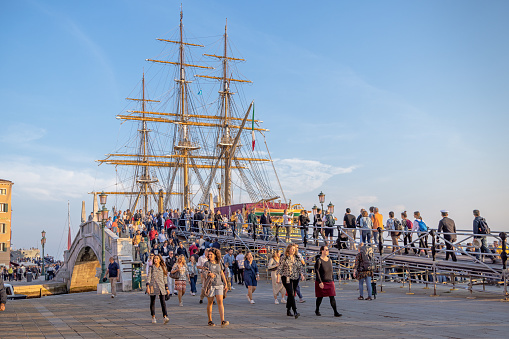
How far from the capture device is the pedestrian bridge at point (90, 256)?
95.1 ft

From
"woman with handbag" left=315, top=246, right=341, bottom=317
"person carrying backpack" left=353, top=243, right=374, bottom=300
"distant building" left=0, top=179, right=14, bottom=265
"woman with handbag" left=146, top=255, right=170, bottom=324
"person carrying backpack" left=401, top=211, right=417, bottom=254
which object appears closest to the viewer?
"woman with handbag" left=146, top=255, right=170, bottom=324

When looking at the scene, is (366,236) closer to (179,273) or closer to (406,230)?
(406,230)

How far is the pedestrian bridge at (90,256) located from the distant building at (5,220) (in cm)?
2861

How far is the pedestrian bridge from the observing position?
28973mm

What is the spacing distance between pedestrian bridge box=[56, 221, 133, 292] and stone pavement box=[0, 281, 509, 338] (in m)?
10.4

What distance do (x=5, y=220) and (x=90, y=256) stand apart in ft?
134

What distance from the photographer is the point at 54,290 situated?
168 ft

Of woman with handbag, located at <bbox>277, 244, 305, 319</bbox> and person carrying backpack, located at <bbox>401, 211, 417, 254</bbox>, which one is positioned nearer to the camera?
woman with handbag, located at <bbox>277, 244, 305, 319</bbox>

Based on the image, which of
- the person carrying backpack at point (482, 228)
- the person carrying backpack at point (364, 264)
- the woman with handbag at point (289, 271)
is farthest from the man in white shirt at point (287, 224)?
the woman with handbag at point (289, 271)

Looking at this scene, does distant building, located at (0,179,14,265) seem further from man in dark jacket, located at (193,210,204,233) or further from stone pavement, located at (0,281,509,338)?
stone pavement, located at (0,281,509,338)

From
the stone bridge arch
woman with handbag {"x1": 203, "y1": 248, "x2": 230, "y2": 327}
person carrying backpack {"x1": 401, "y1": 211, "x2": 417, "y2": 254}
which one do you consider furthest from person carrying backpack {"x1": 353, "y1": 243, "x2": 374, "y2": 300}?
the stone bridge arch

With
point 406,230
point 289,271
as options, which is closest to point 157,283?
point 289,271

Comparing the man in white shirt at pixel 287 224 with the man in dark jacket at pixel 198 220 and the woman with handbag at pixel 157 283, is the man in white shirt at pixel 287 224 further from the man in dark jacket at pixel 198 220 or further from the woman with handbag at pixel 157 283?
the woman with handbag at pixel 157 283

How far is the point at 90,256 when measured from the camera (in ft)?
162
